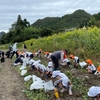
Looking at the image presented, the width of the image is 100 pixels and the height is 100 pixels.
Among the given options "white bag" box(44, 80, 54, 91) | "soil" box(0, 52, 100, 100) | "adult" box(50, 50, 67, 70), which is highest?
"adult" box(50, 50, 67, 70)

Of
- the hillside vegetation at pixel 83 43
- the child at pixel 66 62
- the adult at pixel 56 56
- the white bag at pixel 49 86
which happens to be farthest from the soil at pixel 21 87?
the hillside vegetation at pixel 83 43

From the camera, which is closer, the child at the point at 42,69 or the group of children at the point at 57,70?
the group of children at the point at 57,70

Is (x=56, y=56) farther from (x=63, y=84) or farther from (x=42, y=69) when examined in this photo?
(x=63, y=84)

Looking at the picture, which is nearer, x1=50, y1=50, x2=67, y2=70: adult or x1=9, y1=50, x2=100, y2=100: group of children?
x1=9, y1=50, x2=100, y2=100: group of children

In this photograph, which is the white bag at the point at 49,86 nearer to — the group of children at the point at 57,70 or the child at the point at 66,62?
the group of children at the point at 57,70

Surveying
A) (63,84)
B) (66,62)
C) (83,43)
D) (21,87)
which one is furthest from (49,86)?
(83,43)

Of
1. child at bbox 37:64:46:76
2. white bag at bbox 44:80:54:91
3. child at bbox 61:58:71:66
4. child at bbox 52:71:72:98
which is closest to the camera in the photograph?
child at bbox 52:71:72:98

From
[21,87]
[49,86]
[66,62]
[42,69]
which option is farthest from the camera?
[66,62]

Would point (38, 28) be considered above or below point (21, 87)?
above

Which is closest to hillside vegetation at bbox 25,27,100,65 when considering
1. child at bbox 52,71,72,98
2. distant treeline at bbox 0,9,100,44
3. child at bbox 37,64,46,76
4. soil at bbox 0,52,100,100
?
soil at bbox 0,52,100,100

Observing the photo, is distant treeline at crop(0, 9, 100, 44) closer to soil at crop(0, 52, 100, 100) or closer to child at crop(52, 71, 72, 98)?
soil at crop(0, 52, 100, 100)

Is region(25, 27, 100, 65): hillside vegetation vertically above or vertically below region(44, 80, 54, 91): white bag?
above

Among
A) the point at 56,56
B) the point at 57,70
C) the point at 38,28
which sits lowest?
the point at 57,70

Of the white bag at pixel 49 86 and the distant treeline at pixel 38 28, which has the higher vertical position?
the distant treeline at pixel 38 28
